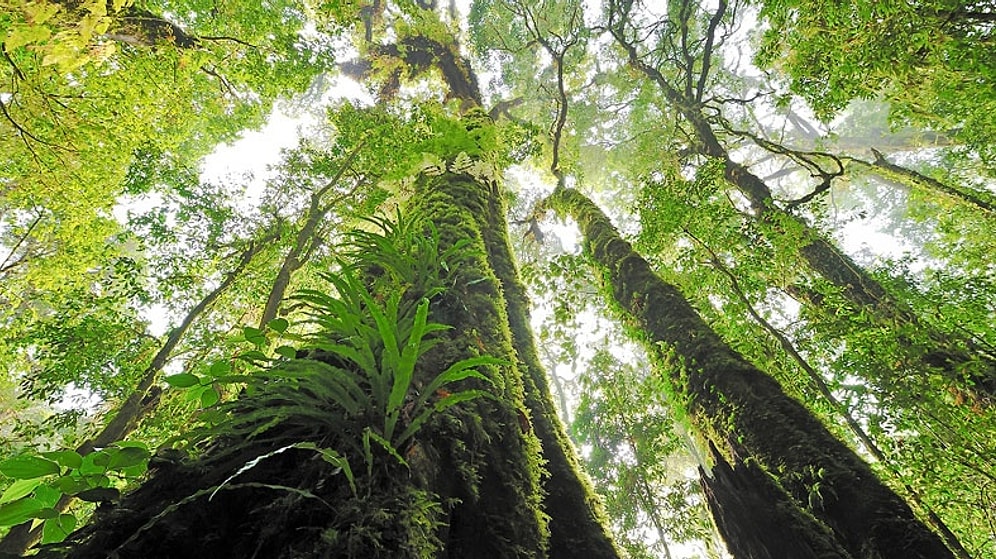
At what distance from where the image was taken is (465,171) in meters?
4.63

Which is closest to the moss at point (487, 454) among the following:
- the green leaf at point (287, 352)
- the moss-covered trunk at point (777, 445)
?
the green leaf at point (287, 352)

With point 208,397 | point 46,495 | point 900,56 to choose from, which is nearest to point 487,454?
point 208,397

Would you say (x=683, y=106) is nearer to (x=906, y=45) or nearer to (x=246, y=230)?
(x=906, y=45)

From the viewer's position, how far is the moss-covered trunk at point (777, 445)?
220cm

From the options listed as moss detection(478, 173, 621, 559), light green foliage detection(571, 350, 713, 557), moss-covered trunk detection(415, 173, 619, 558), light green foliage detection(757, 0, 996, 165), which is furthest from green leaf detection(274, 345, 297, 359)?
light green foliage detection(571, 350, 713, 557)

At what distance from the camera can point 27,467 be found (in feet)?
3.26

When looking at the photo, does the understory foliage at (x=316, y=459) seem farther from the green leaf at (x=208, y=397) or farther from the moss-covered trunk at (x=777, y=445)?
the moss-covered trunk at (x=777, y=445)

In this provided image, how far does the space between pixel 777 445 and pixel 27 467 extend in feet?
11.0

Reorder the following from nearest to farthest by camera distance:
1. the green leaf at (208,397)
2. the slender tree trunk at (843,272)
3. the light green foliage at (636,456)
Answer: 1. the green leaf at (208,397)
2. the slender tree trunk at (843,272)
3. the light green foliage at (636,456)

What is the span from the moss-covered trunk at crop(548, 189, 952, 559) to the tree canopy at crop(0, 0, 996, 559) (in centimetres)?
2

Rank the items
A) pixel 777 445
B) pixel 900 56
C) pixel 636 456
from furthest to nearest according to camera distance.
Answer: pixel 636 456
pixel 900 56
pixel 777 445

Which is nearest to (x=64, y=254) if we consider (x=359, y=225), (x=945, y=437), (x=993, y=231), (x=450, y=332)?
(x=359, y=225)

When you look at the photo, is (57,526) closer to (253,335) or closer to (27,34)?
(253,335)

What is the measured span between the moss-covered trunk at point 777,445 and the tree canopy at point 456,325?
0.02 metres
